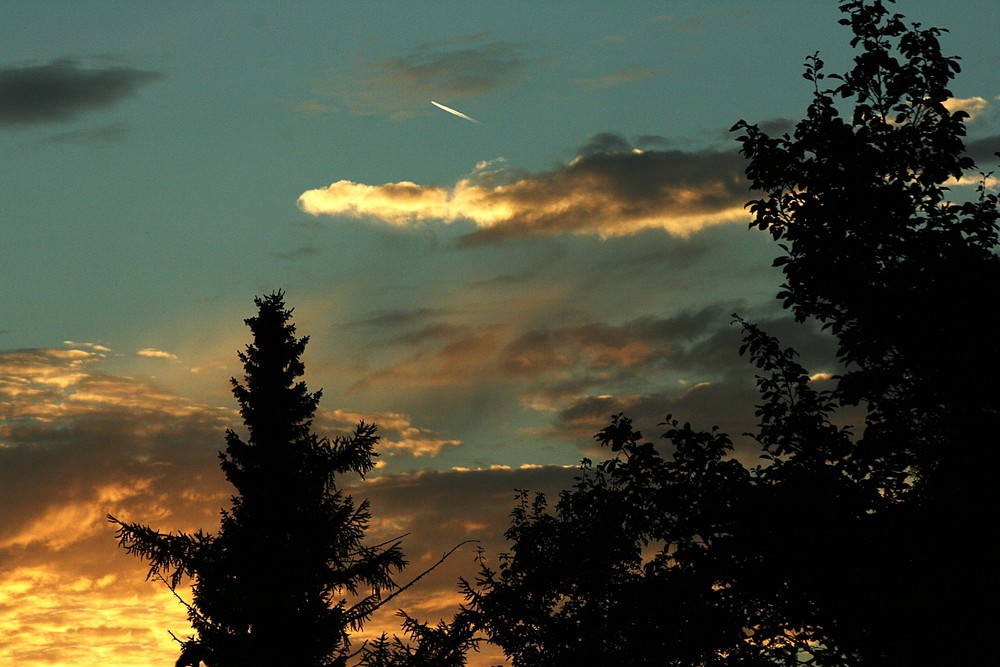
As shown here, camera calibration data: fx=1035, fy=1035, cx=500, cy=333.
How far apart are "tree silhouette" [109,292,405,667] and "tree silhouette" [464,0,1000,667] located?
12.6 meters

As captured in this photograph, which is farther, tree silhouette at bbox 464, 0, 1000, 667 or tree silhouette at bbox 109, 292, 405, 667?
tree silhouette at bbox 109, 292, 405, 667

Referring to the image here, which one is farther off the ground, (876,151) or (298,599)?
(876,151)

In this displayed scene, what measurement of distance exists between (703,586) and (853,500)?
1.92 m

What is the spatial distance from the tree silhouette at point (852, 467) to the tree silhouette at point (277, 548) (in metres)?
12.6

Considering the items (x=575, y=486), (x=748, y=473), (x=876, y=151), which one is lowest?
(x=748, y=473)

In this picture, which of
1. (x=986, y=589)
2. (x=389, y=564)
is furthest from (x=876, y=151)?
(x=389, y=564)

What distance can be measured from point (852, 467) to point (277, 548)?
16.9 metres

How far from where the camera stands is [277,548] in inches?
1002

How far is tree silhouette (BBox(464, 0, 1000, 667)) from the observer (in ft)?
35.2

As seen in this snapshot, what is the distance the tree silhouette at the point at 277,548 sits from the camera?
24672mm

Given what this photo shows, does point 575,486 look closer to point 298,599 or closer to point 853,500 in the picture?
point 298,599

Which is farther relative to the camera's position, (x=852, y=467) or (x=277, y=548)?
(x=277, y=548)

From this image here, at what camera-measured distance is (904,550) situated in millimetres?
10820

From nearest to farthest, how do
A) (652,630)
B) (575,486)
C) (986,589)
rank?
A: (986,589) < (652,630) < (575,486)
